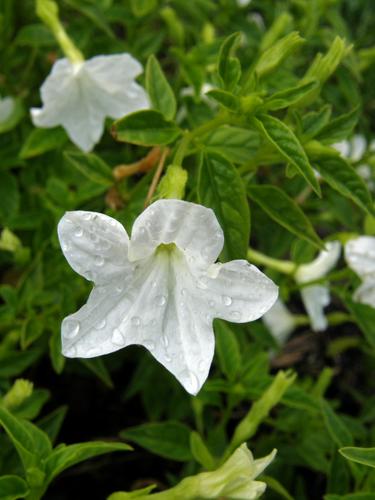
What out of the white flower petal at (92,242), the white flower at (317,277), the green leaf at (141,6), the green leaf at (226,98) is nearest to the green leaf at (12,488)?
the white flower petal at (92,242)

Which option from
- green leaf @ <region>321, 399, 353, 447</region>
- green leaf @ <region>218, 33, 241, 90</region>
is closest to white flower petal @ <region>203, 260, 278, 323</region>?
green leaf @ <region>218, 33, 241, 90</region>

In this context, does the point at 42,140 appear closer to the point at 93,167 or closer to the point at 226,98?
the point at 93,167

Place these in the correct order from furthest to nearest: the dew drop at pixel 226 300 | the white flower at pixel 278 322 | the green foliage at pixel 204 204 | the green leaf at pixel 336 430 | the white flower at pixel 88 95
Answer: the white flower at pixel 278 322, the white flower at pixel 88 95, the green leaf at pixel 336 430, the green foliage at pixel 204 204, the dew drop at pixel 226 300

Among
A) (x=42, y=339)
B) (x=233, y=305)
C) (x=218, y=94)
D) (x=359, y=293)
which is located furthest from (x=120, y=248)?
(x=42, y=339)

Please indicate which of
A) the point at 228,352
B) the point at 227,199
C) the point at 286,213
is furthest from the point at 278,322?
the point at 227,199

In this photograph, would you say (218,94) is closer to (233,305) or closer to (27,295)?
(233,305)

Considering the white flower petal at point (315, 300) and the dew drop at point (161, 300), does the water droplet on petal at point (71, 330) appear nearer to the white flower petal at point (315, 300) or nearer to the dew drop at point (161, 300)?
the dew drop at point (161, 300)
